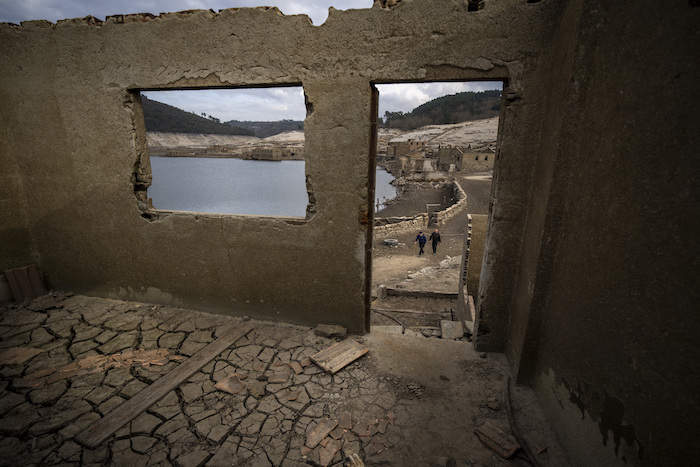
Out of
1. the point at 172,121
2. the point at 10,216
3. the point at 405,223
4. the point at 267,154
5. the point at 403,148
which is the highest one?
the point at 172,121

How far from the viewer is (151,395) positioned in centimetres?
233

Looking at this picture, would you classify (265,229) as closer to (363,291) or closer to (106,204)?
(363,291)

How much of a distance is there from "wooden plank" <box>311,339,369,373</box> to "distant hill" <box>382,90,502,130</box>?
78.7m

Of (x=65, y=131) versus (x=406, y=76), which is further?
(x=65, y=131)

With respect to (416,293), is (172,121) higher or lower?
higher

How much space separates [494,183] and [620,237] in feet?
3.90

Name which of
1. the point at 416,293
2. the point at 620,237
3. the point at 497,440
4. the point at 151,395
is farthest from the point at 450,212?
the point at 151,395

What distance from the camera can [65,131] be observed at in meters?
3.24

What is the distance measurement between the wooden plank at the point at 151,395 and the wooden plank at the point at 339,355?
0.93 meters

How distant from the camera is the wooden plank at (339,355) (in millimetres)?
2664

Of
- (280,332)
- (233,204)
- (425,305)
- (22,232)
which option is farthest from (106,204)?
(233,204)

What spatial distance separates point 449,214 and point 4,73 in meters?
18.0

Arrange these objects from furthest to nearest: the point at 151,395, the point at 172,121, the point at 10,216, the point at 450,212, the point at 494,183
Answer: the point at 172,121 → the point at 450,212 → the point at 10,216 → the point at 494,183 → the point at 151,395

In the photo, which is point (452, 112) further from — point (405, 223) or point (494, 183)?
point (494, 183)
